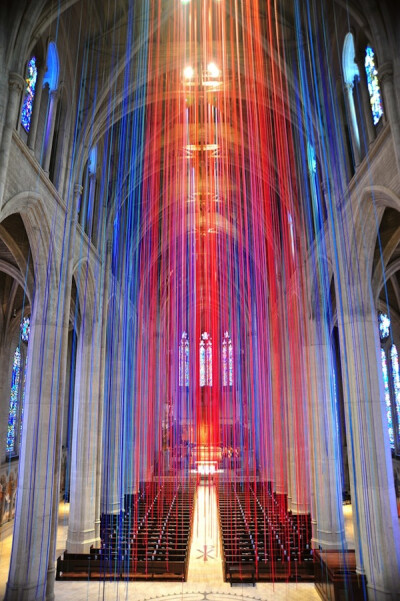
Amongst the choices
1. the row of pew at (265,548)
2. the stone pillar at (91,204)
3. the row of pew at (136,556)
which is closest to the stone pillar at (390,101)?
the row of pew at (265,548)

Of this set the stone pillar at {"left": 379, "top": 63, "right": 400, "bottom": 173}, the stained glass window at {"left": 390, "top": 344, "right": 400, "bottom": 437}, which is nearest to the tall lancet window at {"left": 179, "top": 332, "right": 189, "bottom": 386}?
the stained glass window at {"left": 390, "top": 344, "right": 400, "bottom": 437}

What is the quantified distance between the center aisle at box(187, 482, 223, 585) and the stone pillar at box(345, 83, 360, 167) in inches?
505

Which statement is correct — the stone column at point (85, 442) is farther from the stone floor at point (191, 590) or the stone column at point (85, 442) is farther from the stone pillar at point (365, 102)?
the stone pillar at point (365, 102)

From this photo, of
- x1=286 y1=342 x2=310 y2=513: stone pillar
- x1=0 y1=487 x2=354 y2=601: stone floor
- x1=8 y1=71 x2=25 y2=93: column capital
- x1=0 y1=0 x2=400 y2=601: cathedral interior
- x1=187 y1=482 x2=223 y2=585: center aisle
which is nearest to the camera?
x1=8 y1=71 x2=25 y2=93: column capital

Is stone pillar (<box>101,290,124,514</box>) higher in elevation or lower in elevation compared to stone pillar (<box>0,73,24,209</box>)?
lower

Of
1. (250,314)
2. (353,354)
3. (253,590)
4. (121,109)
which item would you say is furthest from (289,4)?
(250,314)

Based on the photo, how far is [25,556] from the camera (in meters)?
11.2

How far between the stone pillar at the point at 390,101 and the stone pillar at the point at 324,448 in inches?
346

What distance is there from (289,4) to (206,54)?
132 inches

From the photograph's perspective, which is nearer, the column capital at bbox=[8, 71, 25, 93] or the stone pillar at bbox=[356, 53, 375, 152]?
the column capital at bbox=[8, 71, 25, 93]

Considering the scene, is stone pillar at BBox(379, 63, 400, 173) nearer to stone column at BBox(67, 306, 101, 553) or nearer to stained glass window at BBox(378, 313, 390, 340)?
stone column at BBox(67, 306, 101, 553)

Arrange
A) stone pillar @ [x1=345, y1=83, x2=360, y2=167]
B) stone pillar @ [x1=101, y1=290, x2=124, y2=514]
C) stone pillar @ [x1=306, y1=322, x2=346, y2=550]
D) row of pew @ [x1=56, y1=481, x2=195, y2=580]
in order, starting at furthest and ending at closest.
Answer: stone pillar @ [x1=101, y1=290, x2=124, y2=514], stone pillar @ [x1=306, y1=322, x2=346, y2=550], row of pew @ [x1=56, y1=481, x2=195, y2=580], stone pillar @ [x1=345, y1=83, x2=360, y2=167]

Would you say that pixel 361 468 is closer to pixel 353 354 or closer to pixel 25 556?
pixel 353 354

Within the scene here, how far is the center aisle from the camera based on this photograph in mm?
13641
